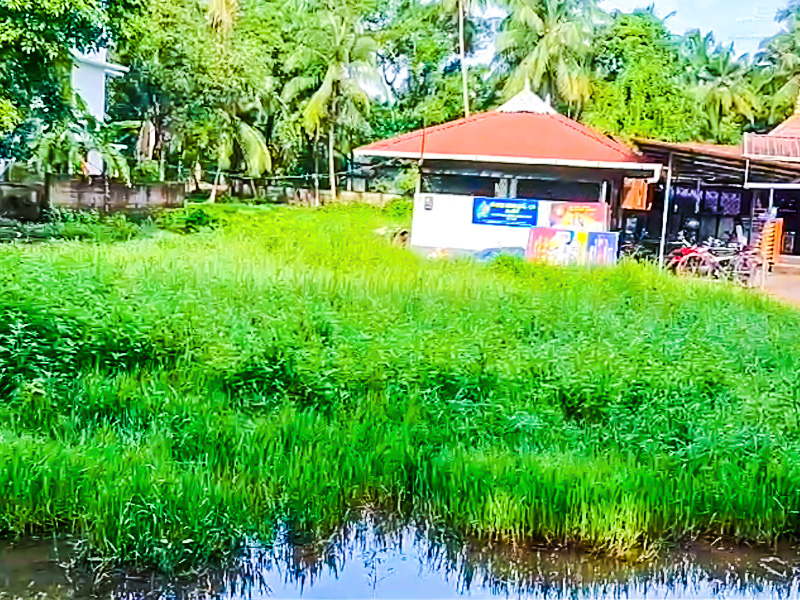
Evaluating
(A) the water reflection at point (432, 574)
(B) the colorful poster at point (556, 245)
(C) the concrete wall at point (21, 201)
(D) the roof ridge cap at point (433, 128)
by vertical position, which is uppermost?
(D) the roof ridge cap at point (433, 128)

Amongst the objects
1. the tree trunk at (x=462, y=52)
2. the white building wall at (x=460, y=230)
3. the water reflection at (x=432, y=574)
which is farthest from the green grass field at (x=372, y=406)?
the tree trunk at (x=462, y=52)

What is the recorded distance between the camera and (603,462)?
2.20 meters

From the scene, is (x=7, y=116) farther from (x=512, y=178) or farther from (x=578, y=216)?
(x=578, y=216)

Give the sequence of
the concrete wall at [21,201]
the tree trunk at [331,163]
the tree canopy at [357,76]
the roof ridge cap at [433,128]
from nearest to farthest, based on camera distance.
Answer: the concrete wall at [21,201] < the tree canopy at [357,76] < the roof ridge cap at [433,128] < the tree trunk at [331,163]

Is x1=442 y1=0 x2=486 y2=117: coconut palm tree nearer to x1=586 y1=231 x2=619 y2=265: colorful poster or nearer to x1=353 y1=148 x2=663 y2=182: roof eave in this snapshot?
x1=353 y1=148 x2=663 y2=182: roof eave

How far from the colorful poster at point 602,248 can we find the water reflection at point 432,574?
3.30m

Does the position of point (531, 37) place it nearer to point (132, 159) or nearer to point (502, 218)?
point (502, 218)

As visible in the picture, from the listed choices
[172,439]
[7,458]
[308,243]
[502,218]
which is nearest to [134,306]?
[172,439]

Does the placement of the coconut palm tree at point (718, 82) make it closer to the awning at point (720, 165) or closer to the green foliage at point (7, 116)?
the awning at point (720, 165)

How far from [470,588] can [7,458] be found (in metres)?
0.98

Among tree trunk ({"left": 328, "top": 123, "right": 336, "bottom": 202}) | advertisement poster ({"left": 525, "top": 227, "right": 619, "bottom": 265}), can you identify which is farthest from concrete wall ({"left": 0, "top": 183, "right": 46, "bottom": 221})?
advertisement poster ({"left": 525, "top": 227, "right": 619, "bottom": 265})

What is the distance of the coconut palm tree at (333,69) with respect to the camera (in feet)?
17.5

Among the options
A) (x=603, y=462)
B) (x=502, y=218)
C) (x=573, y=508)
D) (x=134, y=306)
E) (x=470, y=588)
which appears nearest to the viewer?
(x=470, y=588)

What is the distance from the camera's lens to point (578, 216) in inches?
217
